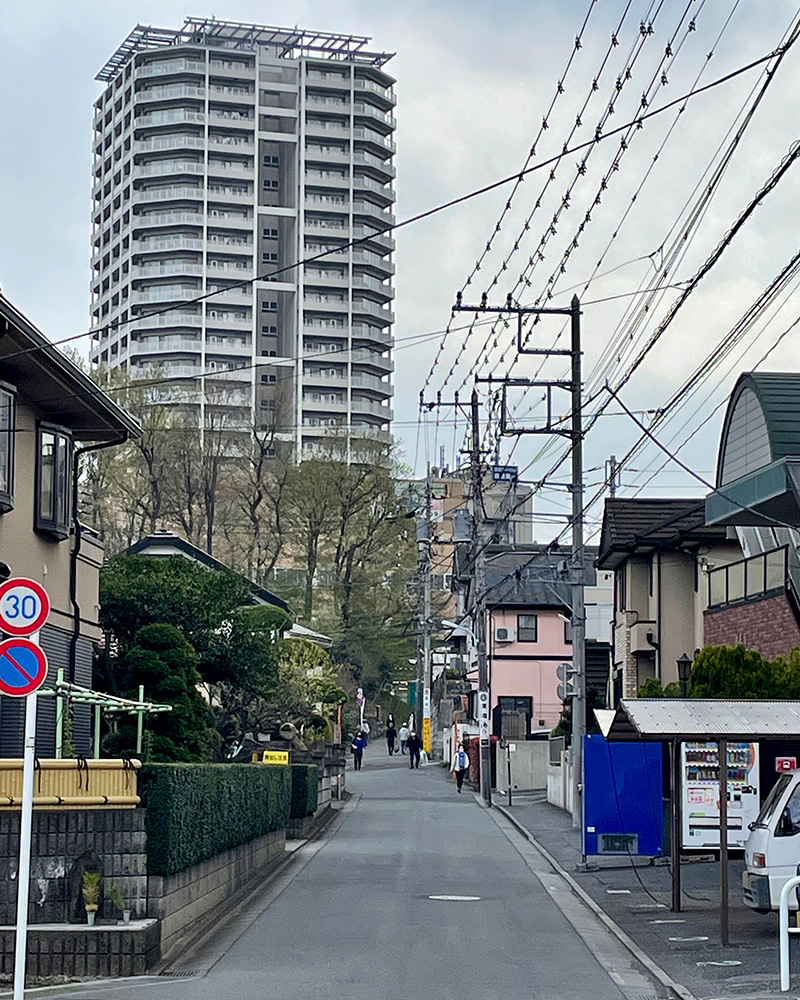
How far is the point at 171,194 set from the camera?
376 feet

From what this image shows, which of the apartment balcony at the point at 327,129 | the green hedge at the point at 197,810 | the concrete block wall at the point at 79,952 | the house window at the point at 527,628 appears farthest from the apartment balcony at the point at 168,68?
the concrete block wall at the point at 79,952

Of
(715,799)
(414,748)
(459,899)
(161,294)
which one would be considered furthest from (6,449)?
(161,294)

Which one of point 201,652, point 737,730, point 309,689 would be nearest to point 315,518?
point 309,689

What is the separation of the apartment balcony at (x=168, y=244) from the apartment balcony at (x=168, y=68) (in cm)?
1355

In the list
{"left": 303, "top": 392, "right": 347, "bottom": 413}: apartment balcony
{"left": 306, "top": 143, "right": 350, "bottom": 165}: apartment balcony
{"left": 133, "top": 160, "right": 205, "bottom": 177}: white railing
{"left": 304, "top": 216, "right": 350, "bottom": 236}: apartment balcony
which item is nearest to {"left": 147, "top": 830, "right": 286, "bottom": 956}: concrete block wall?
{"left": 303, "top": 392, "right": 347, "bottom": 413}: apartment balcony

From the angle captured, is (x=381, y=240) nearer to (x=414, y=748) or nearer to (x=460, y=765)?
(x=414, y=748)

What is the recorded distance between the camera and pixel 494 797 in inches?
1817

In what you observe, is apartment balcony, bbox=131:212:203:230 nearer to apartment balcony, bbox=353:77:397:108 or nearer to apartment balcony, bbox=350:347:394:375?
apartment balcony, bbox=350:347:394:375

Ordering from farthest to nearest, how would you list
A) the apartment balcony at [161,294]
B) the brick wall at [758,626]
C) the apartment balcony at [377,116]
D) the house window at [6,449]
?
the apartment balcony at [377,116], the apartment balcony at [161,294], the brick wall at [758,626], the house window at [6,449]

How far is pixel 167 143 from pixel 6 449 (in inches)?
3939

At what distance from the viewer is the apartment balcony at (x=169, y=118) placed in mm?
115250

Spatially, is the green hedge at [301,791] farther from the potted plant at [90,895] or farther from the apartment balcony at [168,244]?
the apartment balcony at [168,244]

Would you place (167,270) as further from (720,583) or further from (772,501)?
(772,501)


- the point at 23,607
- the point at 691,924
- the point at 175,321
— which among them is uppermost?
the point at 175,321
